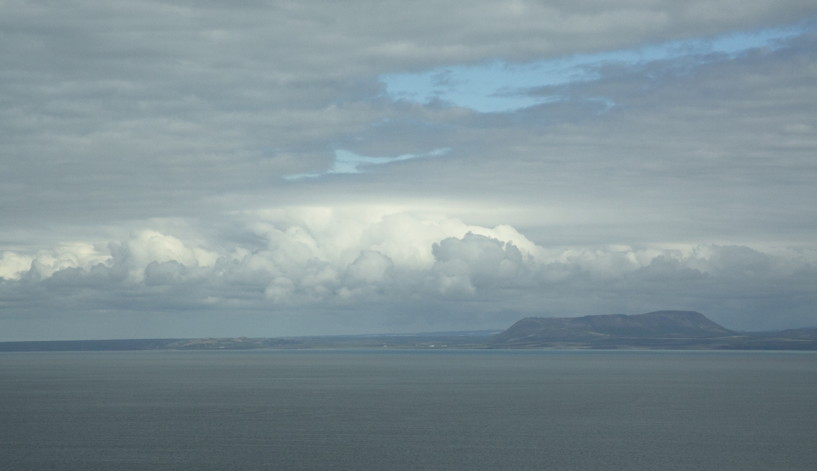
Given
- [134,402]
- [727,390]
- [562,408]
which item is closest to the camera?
[562,408]

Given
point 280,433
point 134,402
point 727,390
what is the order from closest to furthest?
1. point 280,433
2. point 134,402
3. point 727,390

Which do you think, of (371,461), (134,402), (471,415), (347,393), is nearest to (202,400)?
(134,402)

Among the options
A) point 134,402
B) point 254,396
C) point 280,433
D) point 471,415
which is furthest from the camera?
point 254,396

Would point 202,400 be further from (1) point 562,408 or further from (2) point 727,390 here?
(2) point 727,390

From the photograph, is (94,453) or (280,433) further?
(280,433)

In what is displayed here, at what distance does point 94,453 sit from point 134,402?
65.9 metres

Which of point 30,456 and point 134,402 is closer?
point 30,456

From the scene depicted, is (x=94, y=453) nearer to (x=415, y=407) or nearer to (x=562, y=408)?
(x=415, y=407)

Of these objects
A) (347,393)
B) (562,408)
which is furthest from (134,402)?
(562,408)

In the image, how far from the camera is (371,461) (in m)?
82.4

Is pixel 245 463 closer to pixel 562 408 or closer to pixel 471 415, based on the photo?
pixel 471 415

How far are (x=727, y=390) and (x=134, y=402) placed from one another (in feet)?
387

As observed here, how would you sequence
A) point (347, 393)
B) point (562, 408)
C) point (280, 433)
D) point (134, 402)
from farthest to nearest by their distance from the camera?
point (347, 393), point (134, 402), point (562, 408), point (280, 433)

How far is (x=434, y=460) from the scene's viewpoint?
83375 millimetres
